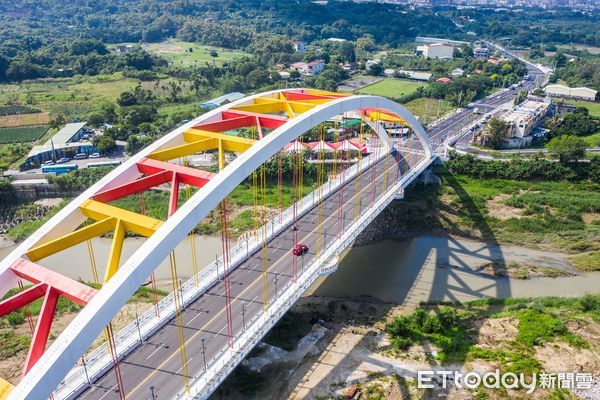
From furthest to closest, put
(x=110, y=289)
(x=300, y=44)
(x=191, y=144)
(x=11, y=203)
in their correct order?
(x=300, y=44) < (x=11, y=203) < (x=191, y=144) < (x=110, y=289)

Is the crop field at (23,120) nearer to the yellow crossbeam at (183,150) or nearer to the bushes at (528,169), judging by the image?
the yellow crossbeam at (183,150)

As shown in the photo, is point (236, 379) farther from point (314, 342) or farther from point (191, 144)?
point (191, 144)

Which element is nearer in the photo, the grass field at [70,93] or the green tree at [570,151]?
the green tree at [570,151]

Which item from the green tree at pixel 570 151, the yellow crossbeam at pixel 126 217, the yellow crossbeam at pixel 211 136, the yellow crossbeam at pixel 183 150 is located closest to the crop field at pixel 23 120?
the yellow crossbeam at pixel 211 136

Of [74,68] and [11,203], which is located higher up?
[74,68]

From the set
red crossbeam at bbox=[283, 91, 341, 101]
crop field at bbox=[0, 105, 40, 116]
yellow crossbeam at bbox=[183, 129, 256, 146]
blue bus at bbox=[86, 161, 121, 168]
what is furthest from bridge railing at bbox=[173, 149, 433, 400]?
crop field at bbox=[0, 105, 40, 116]

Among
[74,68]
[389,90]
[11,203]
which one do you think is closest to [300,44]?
[389,90]
